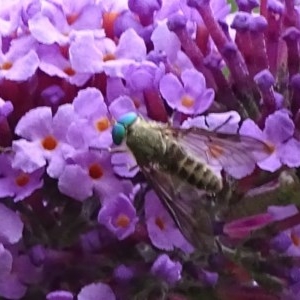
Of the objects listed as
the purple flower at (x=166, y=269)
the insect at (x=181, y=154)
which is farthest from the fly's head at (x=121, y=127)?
the purple flower at (x=166, y=269)

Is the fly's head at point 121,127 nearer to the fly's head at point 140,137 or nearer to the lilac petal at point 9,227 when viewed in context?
the fly's head at point 140,137

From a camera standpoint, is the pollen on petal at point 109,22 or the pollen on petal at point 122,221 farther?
the pollen on petal at point 109,22

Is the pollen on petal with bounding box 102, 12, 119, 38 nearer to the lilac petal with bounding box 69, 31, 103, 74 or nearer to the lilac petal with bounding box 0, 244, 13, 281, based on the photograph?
the lilac petal with bounding box 69, 31, 103, 74

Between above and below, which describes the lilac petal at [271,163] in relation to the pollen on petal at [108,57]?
below

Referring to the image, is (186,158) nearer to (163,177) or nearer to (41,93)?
(163,177)

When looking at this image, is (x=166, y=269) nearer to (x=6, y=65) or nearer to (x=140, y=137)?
(x=140, y=137)

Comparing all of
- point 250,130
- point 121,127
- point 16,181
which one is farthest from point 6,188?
point 250,130
